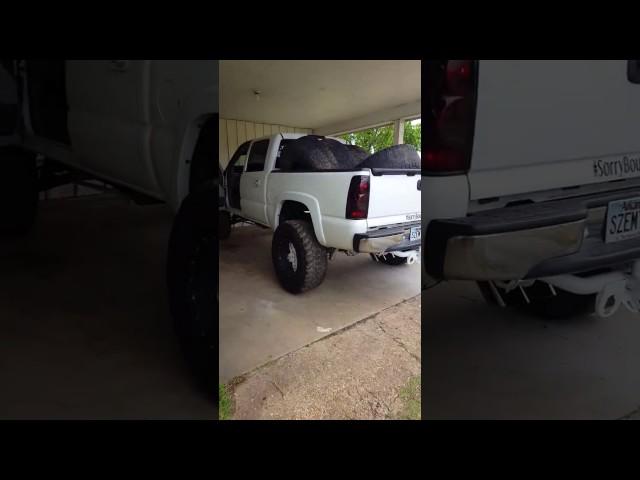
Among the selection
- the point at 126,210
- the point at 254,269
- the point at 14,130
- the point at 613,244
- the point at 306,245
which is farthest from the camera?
the point at 126,210

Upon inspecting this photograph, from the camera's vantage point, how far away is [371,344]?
1593 mm

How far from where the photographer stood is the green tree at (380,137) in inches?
53.0

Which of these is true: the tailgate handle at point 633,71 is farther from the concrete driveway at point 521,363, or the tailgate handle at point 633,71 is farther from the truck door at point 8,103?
the truck door at point 8,103

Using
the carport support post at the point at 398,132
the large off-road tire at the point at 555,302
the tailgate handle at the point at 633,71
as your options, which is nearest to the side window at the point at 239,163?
the carport support post at the point at 398,132

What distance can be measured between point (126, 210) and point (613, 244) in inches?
241

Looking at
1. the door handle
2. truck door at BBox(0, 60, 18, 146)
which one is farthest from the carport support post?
truck door at BBox(0, 60, 18, 146)

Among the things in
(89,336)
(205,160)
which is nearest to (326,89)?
(205,160)

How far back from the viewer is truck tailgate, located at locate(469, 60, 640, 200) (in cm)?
128

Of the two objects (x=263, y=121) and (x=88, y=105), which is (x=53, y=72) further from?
(x=263, y=121)

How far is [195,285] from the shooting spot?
4.62ft

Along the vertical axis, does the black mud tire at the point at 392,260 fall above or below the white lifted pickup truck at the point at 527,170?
below

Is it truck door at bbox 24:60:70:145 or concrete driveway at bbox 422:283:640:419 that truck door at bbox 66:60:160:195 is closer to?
truck door at bbox 24:60:70:145

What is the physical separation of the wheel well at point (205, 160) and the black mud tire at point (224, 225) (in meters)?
0.18
